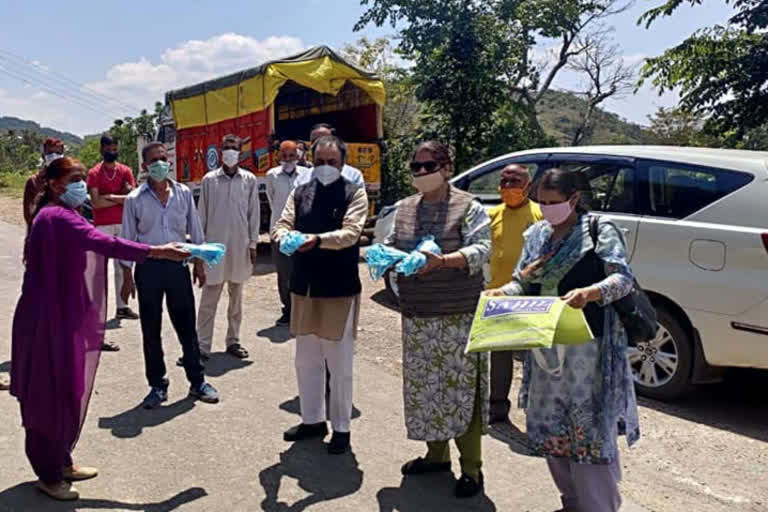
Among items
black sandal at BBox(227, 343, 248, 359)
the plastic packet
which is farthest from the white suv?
black sandal at BBox(227, 343, 248, 359)

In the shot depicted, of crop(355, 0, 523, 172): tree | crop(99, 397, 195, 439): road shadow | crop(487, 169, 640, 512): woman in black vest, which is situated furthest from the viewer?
crop(355, 0, 523, 172): tree

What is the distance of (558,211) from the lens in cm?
274

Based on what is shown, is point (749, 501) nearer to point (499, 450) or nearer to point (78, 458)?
point (499, 450)

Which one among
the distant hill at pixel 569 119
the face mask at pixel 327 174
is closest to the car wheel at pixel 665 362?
the face mask at pixel 327 174

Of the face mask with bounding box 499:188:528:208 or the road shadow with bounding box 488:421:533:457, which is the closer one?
the road shadow with bounding box 488:421:533:457

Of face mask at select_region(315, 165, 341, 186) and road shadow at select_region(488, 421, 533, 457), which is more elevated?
face mask at select_region(315, 165, 341, 186)

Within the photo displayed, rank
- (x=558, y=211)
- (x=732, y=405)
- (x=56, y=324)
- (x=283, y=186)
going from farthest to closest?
(x=283, y=186)
(x=732, y=405)
(x=56, y=324)
(x=558, y=211)

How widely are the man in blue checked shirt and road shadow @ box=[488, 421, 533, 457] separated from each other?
1975 mm

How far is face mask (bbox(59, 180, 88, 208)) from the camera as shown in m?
3.28

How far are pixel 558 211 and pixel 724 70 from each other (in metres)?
9.00

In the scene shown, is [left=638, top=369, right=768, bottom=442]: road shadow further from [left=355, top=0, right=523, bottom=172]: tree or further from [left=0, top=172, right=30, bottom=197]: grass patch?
[left=0, top=172, right=30, bottom=197]: grass patch

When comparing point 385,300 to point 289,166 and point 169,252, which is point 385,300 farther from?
point 169,252

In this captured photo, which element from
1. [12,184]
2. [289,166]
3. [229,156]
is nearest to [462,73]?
[289,166]

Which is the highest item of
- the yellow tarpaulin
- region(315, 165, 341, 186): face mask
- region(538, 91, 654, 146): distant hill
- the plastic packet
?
region(538, 91, 654, 146): distant hill
